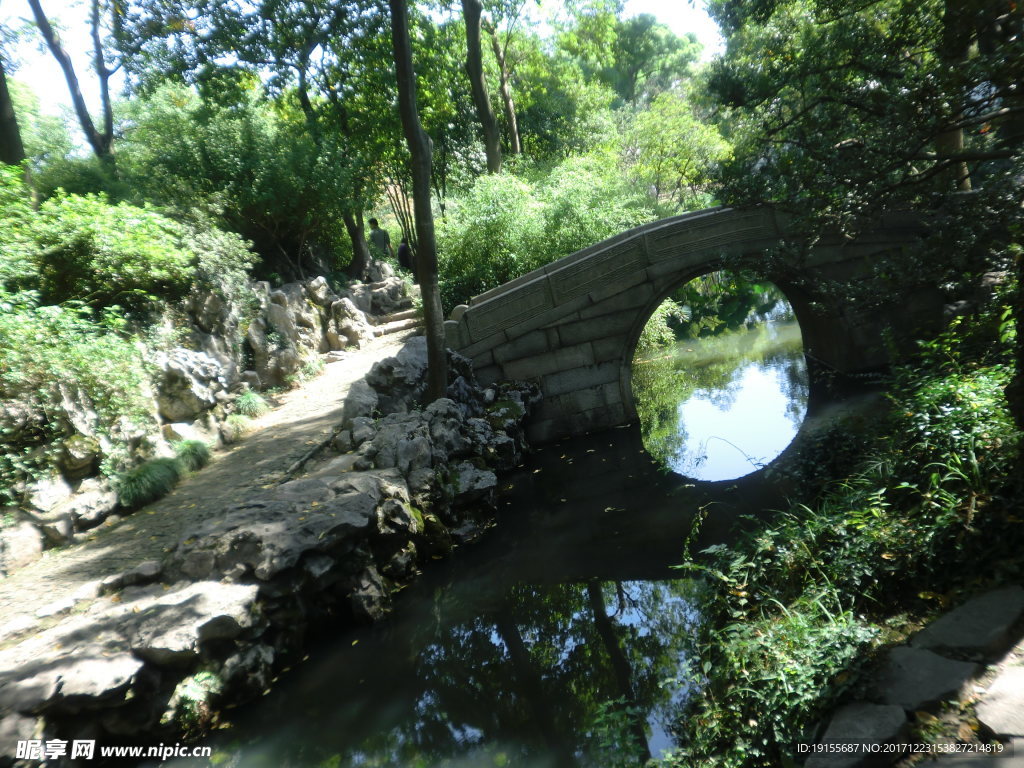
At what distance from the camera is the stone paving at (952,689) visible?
258 centimetres

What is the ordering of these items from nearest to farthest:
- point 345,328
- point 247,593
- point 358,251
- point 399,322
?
point 247,593 < point 345,328 < point 399,322 < point 358,251

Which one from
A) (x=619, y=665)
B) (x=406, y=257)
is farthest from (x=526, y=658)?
(x=406, y=257)

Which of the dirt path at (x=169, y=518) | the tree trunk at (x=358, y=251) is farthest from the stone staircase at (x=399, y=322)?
the dirt path at (x=169, y=518)

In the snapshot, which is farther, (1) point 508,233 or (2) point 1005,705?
(1) point 508,233

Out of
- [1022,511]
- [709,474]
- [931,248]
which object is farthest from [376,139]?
[1022,511]

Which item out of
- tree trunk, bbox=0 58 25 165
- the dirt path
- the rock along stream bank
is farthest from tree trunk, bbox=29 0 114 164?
the rock along stream bank

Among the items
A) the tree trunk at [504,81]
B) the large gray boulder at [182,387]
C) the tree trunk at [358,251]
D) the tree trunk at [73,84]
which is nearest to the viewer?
the large gray boulder at [182,387]

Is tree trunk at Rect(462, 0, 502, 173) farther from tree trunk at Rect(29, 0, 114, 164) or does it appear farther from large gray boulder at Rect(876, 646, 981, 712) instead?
large gray boulder at Rect(876, 646, 981, 712)

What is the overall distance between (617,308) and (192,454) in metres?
6.37

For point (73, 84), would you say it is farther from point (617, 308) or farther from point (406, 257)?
point (617, 308)

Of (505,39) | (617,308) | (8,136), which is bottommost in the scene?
(617,308)

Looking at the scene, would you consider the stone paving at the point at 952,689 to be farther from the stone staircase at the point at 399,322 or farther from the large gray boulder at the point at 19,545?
the stone staircase at the point at 399,322

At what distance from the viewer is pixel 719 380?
43.3 feet

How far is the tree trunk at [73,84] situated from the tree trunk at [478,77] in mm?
8649
